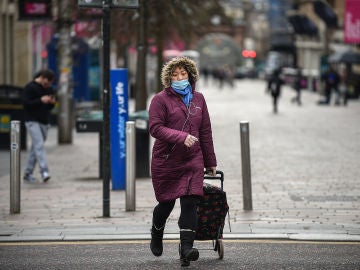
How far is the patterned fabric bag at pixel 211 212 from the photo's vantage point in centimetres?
842

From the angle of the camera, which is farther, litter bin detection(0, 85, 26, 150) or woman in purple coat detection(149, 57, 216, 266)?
litter bin detection(0, 85, 26, 150)

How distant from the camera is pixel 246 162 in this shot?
11516 millimetres

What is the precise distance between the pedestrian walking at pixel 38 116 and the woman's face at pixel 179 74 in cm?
674

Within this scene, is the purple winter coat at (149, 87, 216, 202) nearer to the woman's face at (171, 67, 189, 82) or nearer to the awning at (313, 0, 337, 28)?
the woman's face at (171, 67, 189, 82)

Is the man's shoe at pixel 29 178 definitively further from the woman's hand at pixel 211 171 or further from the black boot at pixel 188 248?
the black boot at pixel 188 248

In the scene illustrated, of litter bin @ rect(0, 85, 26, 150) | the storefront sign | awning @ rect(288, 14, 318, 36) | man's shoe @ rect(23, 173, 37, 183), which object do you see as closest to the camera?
man's shoe @ rect(23, 173, 37, 183)

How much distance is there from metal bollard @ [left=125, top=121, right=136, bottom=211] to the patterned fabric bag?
306 cm

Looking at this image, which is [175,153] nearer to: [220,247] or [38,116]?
[220,247]

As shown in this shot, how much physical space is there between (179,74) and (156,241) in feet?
4.57

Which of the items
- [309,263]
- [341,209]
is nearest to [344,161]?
[341,209]

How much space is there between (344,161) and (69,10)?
782 centimetres

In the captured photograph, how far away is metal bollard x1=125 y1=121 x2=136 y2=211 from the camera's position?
1145 cm

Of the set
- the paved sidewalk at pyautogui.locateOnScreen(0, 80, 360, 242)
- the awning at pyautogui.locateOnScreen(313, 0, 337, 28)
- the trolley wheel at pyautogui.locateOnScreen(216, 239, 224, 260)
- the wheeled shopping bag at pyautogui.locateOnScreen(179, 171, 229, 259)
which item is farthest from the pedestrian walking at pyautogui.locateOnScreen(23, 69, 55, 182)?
the awning at pyautogui.locateOnScreen(313, 0, 337, 28)

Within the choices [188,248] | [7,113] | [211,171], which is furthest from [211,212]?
[7,113]
